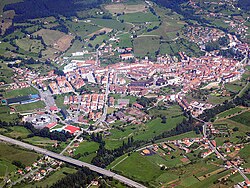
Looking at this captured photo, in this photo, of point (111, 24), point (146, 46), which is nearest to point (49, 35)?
point (111, 24)

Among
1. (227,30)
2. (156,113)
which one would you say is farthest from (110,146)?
(227,30)

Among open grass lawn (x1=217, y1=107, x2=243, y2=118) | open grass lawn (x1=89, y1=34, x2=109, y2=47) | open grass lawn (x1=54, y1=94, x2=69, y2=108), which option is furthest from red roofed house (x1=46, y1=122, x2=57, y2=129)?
open grass lawn (x1=89, y1=34, x2=109, y2=47)

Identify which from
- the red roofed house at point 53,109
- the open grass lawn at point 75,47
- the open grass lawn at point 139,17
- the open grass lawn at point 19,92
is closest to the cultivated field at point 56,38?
the open grass lawn at point 75,47

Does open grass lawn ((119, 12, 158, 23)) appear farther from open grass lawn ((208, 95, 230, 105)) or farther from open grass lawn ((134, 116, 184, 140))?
open grass lawn ((134, 116, 184, 140))

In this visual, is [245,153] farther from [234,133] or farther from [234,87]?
[234,87]

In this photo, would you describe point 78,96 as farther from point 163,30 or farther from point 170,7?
point 170,7

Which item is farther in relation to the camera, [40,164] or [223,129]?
[223,129]
